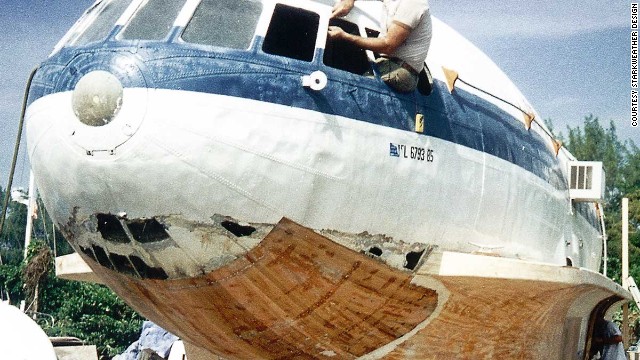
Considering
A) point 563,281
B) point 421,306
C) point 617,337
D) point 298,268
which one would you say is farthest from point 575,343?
point 298,268

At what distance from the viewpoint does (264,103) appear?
7594 mm

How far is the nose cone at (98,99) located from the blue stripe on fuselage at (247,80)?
9 cm

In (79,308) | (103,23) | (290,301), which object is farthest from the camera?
(79,308)

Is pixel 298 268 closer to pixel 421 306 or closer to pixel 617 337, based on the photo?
pixel 421 306

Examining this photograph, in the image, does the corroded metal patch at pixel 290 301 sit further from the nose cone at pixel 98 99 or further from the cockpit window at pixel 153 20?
the cockpit window at pixel 153 20

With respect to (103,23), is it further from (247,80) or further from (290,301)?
(290,301)

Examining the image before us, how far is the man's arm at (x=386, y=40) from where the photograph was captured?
8.22m

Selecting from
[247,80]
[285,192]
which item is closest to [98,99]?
[247,80]

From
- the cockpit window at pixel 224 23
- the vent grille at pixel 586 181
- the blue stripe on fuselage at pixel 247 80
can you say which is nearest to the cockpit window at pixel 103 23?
the blue stripe on fuselage at pixel 247 80

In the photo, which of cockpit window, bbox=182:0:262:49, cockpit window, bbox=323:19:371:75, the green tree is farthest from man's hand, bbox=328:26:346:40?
the green tree

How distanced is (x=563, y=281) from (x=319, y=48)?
331 centimetres

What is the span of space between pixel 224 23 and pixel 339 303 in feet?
8.32

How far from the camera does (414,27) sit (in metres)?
8.45

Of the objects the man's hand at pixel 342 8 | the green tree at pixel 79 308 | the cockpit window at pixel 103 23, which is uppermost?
the man's hand at pixel 342 8
